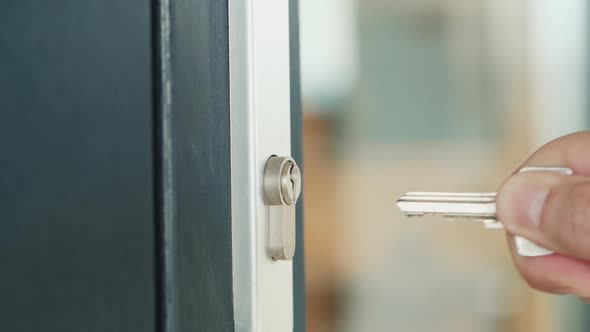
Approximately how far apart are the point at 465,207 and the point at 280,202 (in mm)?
82

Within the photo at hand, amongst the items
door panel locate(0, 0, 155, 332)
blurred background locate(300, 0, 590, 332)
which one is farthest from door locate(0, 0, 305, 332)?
blurred background locate(300, 0, 590, 332)

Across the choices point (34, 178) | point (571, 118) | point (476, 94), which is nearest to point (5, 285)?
point (34, 178)

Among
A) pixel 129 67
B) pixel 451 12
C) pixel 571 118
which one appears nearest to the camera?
pixel 129 67

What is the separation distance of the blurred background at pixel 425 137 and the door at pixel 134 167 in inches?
54.1

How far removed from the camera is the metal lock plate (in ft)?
1.05

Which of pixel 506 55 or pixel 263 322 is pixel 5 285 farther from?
pixel 506 55

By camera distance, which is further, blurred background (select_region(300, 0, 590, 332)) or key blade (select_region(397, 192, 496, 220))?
blurred background (select_region(300, 0, 590, 332))

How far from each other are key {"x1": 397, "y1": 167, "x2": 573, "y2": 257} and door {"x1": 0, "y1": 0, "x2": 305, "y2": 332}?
0.22 ft

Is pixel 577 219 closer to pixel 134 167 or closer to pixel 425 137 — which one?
pixel 134 167

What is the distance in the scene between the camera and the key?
30cm

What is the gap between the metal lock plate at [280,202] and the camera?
32 cm

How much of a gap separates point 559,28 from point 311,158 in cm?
75

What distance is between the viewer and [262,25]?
32cm

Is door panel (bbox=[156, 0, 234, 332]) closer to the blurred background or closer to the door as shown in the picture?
the door
